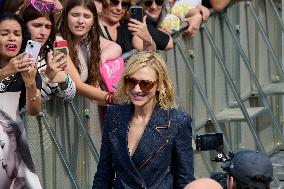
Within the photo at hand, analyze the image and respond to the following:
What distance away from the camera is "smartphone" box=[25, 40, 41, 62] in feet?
27.0

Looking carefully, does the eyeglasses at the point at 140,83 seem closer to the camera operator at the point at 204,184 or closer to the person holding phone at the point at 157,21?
the camera operator at the point at 204,184

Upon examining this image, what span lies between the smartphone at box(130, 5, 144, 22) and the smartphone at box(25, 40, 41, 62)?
1.96 m

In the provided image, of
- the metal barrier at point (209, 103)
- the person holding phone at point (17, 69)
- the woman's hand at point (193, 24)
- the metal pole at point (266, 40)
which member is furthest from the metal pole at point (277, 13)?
Result: the person holding phone at point (17, 69)

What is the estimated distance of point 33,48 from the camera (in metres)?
8.24

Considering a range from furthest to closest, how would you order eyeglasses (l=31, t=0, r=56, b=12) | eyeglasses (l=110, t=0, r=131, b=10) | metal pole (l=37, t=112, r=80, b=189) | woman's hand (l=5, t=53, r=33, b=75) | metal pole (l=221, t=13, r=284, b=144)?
1. metal pole (l=221, t=13, r=284, b=144)
2. eyeglasses (l=110, t=0, r=131, b=10)
3. eyeglasses (l=31, t=0, r=56, b=12)
4. metal pole (l=37, t=112, r=80, b=189)
5. woman's hand (l=5, t=53, r=33, b=75)

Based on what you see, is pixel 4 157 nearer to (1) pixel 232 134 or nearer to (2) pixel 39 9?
(2) pixel 39 9

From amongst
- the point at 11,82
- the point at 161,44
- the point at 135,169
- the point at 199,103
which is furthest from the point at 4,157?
the point at 199,103

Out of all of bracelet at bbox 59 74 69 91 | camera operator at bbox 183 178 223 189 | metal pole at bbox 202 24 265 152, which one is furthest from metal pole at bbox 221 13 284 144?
camera operator at bbox 183 178 223 189

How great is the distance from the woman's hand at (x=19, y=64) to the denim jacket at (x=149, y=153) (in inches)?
31.8

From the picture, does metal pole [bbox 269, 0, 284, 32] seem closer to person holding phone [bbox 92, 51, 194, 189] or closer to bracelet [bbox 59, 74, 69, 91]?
bracelet [bbox 59, 74, 69, 91]

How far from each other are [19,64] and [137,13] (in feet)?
7.22

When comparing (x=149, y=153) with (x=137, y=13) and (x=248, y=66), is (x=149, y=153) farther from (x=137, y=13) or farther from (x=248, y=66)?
(x=248, y=66)

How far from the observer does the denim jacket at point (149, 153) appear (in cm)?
748

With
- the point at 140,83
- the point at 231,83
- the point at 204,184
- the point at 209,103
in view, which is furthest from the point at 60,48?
the point at 231,83
